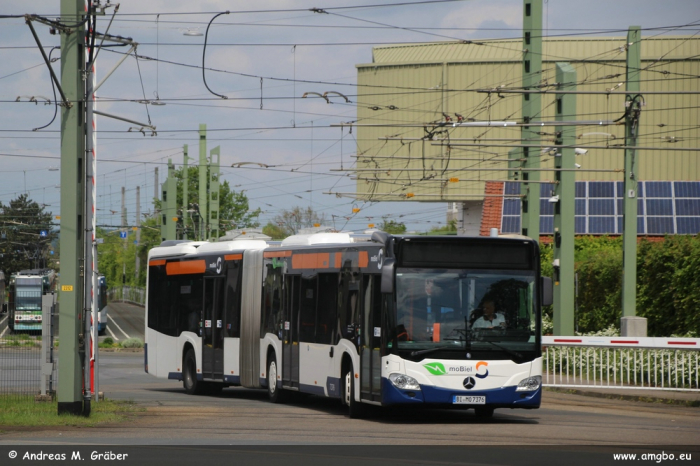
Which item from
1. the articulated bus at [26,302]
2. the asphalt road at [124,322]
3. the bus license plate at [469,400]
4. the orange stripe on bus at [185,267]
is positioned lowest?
the asphalt road at [124,322]

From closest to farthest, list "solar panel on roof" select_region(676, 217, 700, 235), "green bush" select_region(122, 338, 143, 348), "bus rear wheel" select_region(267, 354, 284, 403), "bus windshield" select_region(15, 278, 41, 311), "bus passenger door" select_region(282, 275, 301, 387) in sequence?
"bus passenger door" select_region(282, 275, 301, 387)
"bus rear wheel" select_region(267, 354, 284, 403)
"solar panel on roof" select_region(676, 217, 700, 235)
"green bush" select_region(122, 338, 143, 348)
"bus windshield" select_region(15, 278, 41, 311)

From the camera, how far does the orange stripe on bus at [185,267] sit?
24641mm

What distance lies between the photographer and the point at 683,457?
11.7 m

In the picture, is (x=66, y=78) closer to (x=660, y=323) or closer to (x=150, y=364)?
(x=150, y=364)

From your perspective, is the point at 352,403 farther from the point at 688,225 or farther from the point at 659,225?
the point at 659,225

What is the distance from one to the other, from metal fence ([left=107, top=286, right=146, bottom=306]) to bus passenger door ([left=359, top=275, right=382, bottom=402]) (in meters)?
75.4

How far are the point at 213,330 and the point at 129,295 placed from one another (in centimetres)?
8261

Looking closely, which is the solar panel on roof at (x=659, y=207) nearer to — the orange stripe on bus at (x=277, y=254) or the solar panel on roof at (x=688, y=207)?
the solar panel on roof at (x=688, y=207)

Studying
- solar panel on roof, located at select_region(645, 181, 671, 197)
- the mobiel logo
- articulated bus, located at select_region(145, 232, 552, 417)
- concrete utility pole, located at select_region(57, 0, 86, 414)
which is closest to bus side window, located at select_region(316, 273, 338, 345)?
articulated bus, located at select_region(145, 232, 552, 417)

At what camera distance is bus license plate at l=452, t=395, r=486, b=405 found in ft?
53.0

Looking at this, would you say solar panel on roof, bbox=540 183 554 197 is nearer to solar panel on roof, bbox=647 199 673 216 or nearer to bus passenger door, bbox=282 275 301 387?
solar panel on roof, bbox=647 199 673 216

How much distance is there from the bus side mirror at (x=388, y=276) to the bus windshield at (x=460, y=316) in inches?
11.3

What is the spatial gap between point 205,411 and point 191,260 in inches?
266

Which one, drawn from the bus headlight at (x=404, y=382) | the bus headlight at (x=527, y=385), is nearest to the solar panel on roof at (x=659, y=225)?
the bus headlight at (x=527, y=385)
